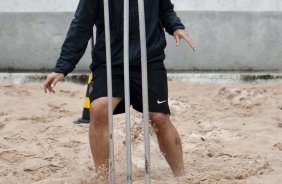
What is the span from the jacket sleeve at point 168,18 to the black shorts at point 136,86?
225 millimetres

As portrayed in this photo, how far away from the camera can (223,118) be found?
217 inches

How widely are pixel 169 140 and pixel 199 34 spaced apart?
11.2 ft

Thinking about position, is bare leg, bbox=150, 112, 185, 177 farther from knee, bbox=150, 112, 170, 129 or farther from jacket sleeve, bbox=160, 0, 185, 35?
jacket sleeve, bbox=160, 0, 185, 35

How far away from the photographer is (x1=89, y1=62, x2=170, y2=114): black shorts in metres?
3.40

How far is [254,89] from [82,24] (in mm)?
3346

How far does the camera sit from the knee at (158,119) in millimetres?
3480

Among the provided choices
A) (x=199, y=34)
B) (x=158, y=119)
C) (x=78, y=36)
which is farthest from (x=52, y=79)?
(x=199, y=34)

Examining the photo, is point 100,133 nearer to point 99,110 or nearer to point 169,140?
point 99,110

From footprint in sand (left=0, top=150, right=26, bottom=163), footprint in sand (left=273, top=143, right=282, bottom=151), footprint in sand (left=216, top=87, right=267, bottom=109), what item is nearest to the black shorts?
footprint in sand (left=0, top=150, right=26, bottom=163)

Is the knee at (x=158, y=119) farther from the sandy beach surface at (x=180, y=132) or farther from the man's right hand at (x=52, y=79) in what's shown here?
the man's right hand at (x=52, y=79)

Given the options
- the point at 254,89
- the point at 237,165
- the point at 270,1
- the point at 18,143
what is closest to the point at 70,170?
the point at 18,143

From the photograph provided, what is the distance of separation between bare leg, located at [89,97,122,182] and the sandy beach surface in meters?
0.20

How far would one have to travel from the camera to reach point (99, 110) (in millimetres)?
3350

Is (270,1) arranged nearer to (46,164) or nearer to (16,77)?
(16,77)
